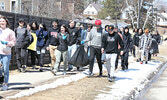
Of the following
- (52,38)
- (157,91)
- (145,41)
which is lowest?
(157,91)

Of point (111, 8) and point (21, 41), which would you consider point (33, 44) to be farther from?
point (111, 8)

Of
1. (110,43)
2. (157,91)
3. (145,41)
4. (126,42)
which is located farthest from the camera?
(145,41)

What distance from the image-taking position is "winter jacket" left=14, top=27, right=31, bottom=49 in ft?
40.0

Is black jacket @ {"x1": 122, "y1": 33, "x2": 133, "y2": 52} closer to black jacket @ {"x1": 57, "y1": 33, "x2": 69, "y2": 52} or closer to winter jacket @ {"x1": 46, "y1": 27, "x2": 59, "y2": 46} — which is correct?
winter jacket @ {"x1": 46, "y1": 27, "x2": 59, "y2": 46}

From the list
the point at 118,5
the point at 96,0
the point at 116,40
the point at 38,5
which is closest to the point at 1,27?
the point at 116,40

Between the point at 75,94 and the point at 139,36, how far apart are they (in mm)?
10961

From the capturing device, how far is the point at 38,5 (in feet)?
129

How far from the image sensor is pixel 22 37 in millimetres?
12250

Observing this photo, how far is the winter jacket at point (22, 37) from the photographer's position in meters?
12.2

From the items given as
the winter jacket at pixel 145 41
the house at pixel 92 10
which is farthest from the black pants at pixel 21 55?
the house at pixel 92 10

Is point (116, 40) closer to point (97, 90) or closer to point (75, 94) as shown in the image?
point (97, 90)

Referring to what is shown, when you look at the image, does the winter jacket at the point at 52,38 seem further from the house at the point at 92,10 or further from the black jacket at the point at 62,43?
the house at the point at 92,10

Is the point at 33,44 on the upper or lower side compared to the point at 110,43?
lower

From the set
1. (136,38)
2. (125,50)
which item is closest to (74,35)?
(125,50)
